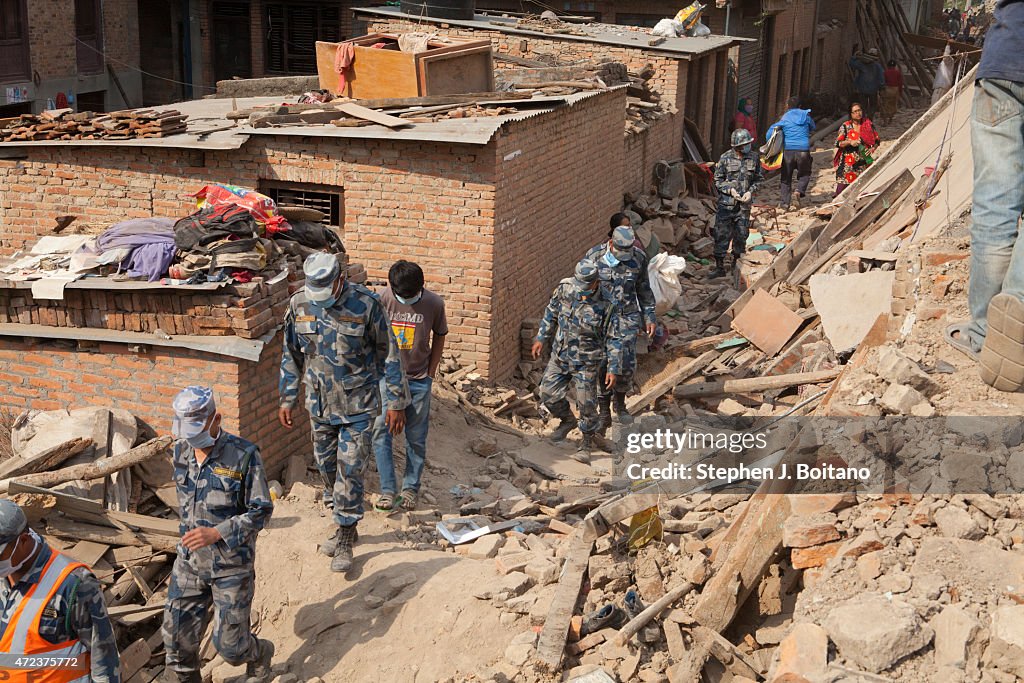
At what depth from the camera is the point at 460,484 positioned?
8.07 meters

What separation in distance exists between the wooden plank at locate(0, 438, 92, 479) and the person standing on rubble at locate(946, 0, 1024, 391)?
18.7ft

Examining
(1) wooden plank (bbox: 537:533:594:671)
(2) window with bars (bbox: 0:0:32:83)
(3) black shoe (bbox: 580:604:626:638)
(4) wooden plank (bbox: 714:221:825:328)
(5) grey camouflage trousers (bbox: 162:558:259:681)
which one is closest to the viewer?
(5) grey camouflage trousers (bbox: 162:558:259:681)

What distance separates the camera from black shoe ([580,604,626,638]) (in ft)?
18.3

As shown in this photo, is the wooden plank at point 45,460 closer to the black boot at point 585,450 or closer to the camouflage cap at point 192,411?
the camouflage cap at point 192,411

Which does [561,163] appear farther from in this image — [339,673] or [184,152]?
[339,673]

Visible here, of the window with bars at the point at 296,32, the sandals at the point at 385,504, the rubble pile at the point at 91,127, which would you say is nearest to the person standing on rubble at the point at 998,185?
the sandals at the point at 385,504

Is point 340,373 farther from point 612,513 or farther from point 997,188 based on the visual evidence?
point 997,188

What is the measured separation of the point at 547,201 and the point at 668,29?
351 inches

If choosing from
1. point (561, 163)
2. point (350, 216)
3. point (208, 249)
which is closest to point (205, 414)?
point (208, 249)

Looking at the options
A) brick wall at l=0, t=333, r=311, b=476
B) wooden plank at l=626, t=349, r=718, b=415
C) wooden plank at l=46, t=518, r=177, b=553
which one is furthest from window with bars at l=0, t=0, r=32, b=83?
wooden plank at l=46, t=518, r=177, b=553

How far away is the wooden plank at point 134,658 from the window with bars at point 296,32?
65.5 ft

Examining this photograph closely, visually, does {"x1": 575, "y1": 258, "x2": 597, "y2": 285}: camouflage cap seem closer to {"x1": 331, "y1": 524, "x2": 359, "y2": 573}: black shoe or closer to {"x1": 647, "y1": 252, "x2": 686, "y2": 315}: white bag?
{"x1": 331, "y1": 524, "x2": 359, "y2": 573}: black shoe

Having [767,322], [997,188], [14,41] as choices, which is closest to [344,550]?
[997,188]

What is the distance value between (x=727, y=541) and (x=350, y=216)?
6236mm
